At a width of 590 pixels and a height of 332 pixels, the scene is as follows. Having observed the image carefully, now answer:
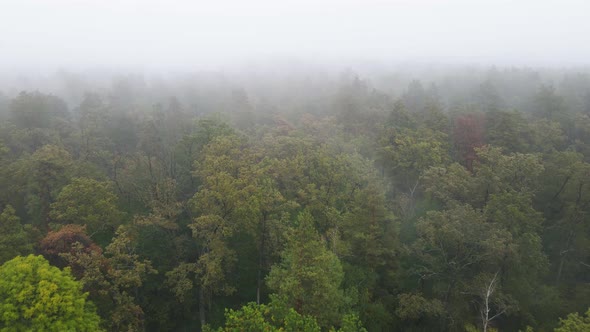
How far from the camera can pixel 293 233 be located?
2069 centimetres

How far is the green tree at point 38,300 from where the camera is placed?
55.8 feet

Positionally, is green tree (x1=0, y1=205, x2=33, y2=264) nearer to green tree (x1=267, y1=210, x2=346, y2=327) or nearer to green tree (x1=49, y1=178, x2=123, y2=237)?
green tree (x1=49, y1=178, x2=123, y2=237)

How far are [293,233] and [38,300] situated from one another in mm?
13377

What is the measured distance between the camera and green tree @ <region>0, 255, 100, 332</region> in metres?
17.0

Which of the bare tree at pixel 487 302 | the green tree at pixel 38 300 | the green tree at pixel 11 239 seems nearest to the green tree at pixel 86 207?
the green tree at pixel 11 239

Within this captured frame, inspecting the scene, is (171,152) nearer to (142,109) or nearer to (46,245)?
(46,245)

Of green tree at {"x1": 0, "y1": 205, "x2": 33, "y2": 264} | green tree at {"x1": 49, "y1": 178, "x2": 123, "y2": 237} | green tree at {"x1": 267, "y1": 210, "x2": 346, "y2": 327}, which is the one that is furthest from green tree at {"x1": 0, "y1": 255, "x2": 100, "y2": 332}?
green tree at {"x1": 267, "y1": 210, "x2": 346, "y2": 327}

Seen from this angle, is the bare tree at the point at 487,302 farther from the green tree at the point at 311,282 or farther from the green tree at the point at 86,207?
the green tree at the point at 86,207

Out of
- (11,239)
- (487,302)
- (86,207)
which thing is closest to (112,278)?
(11,239)

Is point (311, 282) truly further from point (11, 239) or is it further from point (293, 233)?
point (11, 239)

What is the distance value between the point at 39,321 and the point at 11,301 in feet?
6.13

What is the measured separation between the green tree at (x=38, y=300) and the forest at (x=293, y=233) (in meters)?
0.09

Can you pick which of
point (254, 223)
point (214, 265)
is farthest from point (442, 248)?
point (214, 265)

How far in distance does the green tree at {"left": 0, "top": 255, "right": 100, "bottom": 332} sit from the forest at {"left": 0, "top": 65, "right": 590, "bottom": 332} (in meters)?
0.09
